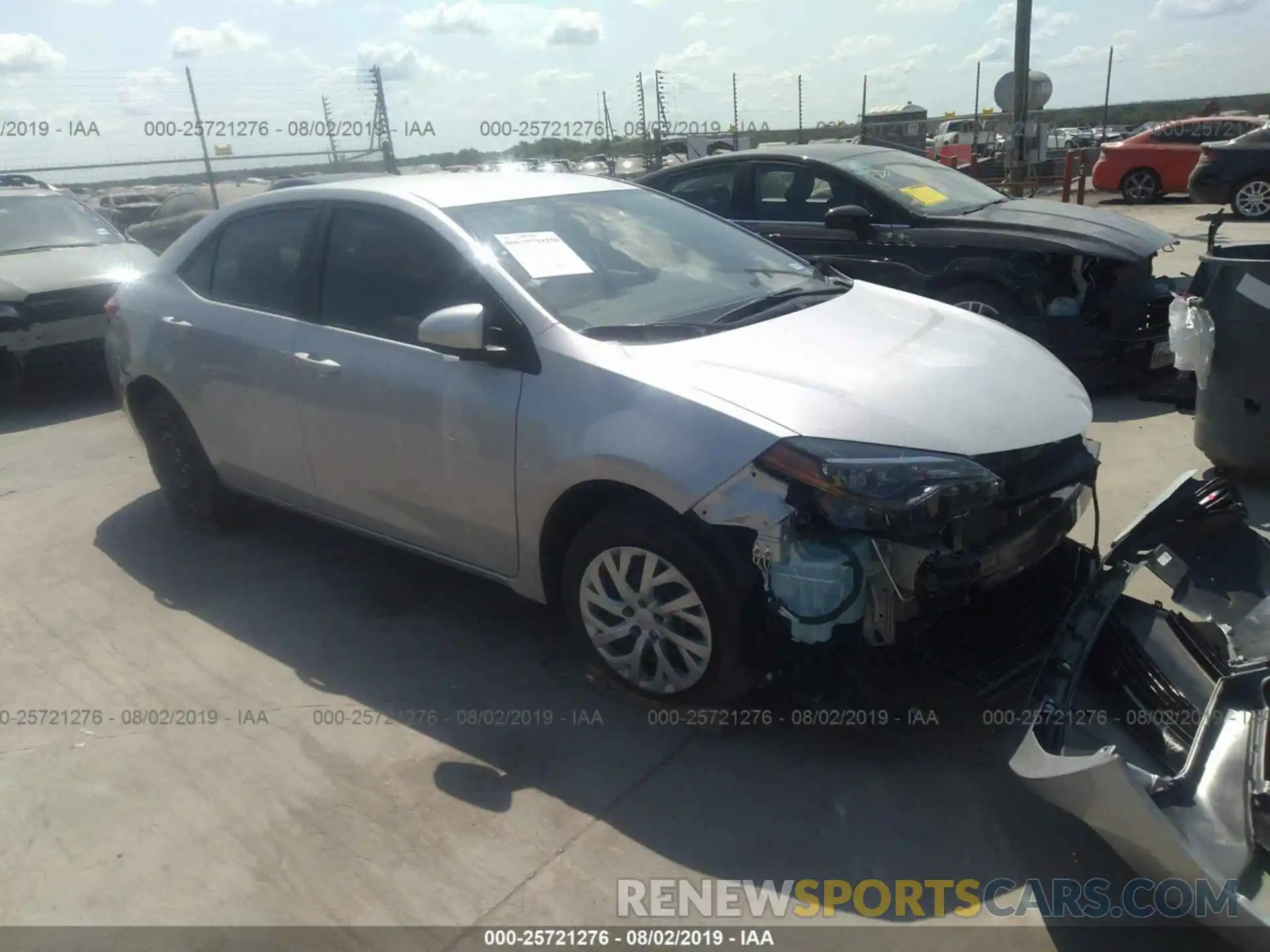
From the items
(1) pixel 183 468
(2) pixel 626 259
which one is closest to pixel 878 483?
(2) pixel 626 259

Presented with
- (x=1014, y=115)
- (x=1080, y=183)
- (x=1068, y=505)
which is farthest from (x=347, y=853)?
(x=1080, y=183)

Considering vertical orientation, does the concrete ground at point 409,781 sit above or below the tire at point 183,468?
below

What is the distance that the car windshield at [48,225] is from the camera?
852 centimetres

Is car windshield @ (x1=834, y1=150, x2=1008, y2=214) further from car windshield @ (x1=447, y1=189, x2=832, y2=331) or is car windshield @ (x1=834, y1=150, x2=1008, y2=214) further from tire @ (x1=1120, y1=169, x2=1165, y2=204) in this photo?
tire @ (x1=1120, y1=169, x2=1165, y2=204)

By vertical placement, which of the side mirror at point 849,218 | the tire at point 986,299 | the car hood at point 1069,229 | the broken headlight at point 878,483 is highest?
the side mirror at point 849,218

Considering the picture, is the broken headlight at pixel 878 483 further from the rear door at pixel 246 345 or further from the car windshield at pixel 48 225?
the car windshield at pixel 48 225

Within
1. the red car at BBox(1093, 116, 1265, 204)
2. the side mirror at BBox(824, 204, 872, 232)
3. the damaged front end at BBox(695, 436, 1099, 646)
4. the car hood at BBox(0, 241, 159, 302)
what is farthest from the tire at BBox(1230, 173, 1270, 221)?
the damaged front end at BBox(695, 436, 1099, 646)

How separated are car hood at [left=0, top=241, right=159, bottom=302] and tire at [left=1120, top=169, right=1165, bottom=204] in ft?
54.4

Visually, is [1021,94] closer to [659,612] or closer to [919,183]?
[919,183]

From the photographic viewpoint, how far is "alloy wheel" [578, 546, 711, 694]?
3062mm

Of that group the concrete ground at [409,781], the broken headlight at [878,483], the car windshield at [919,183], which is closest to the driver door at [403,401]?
the concrete ground at [409,781]

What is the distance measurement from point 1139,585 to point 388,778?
2916 millimetres

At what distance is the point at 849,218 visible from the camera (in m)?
6.71

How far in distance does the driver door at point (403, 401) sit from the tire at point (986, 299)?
4028mm
